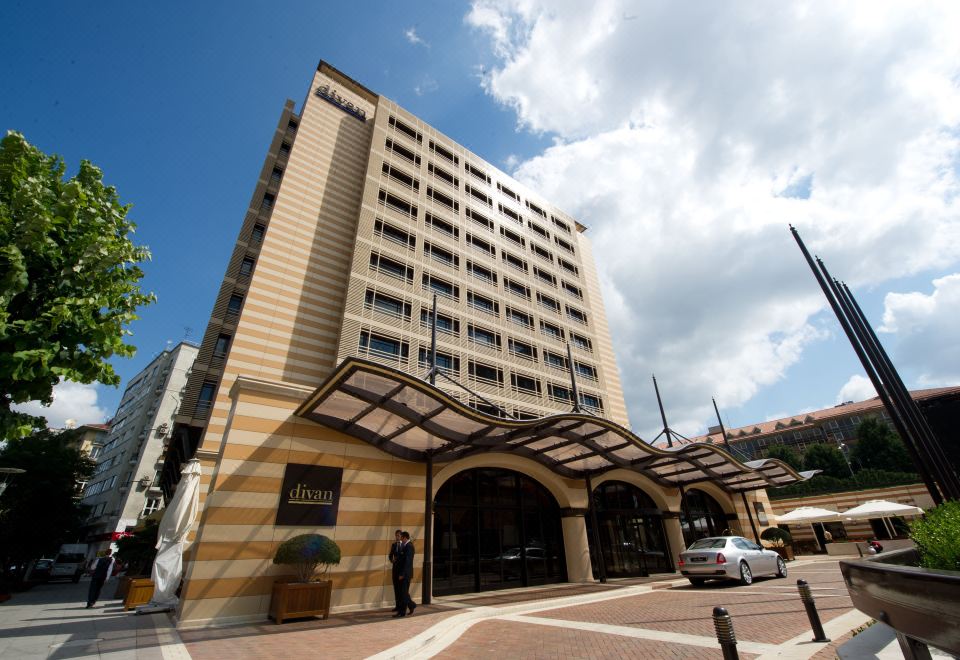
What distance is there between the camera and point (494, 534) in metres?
14.5

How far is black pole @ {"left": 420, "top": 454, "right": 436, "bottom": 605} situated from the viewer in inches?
451

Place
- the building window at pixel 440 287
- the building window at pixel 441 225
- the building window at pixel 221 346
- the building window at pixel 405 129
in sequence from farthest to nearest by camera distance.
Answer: the building window at pixel 405 129 < the building window at pixel 441 225 < the building window at pixel 440 287 < the building window at pixel 221 346

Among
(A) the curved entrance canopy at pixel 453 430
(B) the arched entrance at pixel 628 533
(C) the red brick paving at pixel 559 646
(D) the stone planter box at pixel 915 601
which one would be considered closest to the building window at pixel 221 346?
(A) the curved entrance canopy at pixel 453 430

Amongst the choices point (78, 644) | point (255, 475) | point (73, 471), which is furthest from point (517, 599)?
point (73, 471)

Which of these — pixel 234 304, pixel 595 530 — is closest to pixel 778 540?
pixel 595 530

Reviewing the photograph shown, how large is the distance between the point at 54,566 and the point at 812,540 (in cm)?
5659

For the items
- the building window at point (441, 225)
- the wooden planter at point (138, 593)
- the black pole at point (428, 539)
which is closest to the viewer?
the black pole at point (428, 539)

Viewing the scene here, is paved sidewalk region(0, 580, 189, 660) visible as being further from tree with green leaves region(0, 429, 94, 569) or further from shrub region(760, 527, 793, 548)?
shrub region(760, 527, 793, 548)

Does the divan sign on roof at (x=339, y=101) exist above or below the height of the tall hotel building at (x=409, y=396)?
above

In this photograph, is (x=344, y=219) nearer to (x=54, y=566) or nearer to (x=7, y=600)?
(x=7, y=600)

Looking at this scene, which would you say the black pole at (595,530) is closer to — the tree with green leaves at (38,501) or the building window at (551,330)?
the building window at (551,330)

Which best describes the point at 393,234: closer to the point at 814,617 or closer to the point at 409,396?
the point at 409,396

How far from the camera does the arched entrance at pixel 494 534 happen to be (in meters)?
13.3

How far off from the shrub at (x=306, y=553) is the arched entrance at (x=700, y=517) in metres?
18.0
